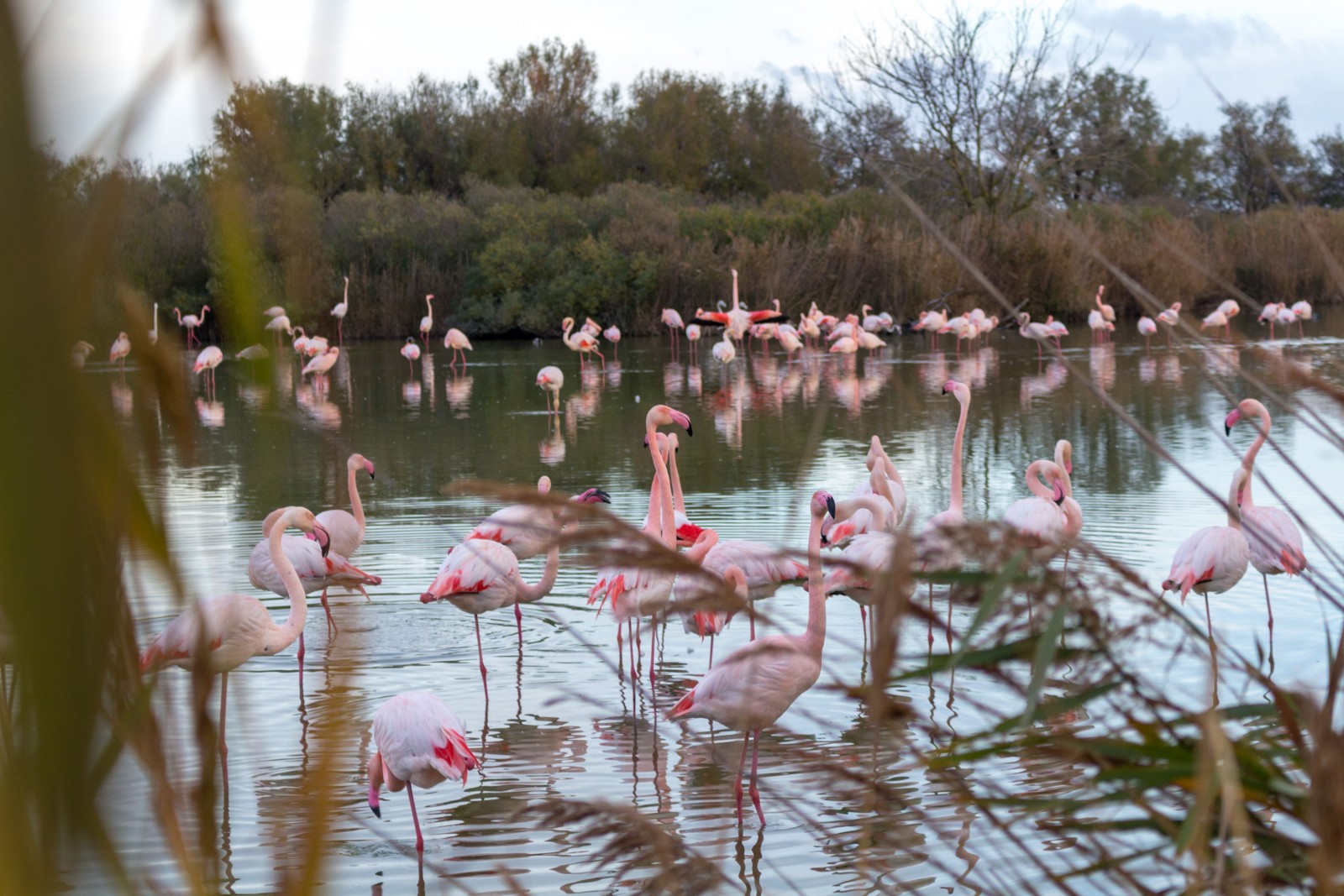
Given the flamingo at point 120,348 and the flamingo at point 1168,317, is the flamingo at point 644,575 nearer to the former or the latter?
the flamingo at point 1168,317

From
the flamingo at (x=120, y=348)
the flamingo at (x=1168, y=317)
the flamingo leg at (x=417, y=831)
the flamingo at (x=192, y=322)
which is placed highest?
the flamingo at (x=192, y=322)

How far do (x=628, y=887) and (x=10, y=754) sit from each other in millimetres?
3153

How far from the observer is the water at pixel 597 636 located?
56 centimetres

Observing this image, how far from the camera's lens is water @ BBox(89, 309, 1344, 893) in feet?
1.83

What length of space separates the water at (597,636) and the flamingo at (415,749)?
0.15m

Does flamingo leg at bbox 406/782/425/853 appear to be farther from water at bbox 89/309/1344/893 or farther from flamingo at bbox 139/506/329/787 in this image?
flamingo at bbox 139/506/329/787

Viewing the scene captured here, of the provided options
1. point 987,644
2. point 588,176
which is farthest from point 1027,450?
point 588,176

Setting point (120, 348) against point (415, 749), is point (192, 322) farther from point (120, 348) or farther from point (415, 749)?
point (120, 348)

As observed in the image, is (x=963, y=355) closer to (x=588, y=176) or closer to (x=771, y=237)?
(x=771, y=237)

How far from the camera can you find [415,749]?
12.3 ft

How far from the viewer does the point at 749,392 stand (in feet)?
55.1

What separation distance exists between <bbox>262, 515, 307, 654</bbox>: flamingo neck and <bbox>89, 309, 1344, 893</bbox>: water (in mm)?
205

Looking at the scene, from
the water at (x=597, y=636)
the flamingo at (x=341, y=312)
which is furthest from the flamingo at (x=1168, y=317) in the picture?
the flamingo at (x=341, y=312)

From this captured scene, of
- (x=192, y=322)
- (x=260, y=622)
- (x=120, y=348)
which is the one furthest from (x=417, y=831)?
(x=192, y=322)
